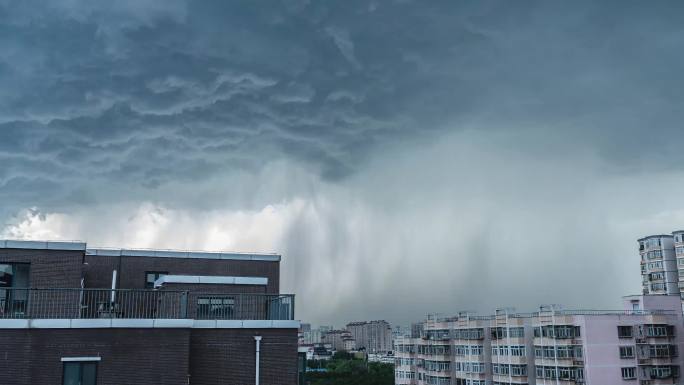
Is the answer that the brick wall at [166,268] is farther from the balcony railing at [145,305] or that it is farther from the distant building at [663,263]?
the distant building at [663,263]

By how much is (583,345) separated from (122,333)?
46.7 metres

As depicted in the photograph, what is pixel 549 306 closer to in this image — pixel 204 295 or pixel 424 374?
pixel 424 374

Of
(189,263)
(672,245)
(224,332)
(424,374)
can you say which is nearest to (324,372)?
(424,374)

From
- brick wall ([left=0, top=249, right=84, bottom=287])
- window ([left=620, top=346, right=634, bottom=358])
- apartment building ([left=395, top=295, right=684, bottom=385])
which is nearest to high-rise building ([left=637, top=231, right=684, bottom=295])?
apartment building ([left=395, top=295, right=684, bottom=385])

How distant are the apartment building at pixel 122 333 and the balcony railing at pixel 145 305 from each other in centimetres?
3

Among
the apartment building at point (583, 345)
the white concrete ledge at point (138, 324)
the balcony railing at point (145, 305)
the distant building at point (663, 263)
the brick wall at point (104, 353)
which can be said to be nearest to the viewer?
the brick wall at point (104, 353)

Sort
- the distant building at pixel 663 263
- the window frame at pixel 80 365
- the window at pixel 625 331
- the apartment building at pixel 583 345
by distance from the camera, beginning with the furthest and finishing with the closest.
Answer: the distant building at pixel 663 263 < the window at pixel 625 331 < the apartment building at pixel 583 345 < the window frame at pixel 80 365

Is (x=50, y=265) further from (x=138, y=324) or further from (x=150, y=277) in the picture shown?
(x=150, y=277)

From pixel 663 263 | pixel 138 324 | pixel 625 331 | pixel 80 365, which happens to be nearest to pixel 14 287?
pixel 80 365

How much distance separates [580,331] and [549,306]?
5.06 metres

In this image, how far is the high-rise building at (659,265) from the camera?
93.8m

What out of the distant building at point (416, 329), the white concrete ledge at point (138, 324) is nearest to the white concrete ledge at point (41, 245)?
the white concrete ledge at point (138, 324)

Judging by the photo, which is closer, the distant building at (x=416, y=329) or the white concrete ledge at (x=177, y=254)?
the white concrete ledge at (x=177, y=254)

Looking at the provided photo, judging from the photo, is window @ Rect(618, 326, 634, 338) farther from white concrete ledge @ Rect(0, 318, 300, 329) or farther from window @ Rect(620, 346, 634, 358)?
white concrete ledge @ Rect(0, 318, 300, 329)
